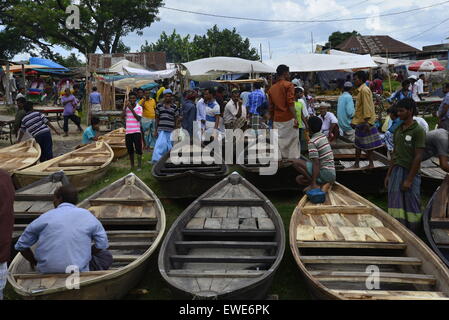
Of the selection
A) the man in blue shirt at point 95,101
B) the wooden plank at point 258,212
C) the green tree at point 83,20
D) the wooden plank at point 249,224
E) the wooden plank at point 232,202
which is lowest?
the wooden plank at point 249,224

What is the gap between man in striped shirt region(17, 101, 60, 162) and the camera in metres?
8.30

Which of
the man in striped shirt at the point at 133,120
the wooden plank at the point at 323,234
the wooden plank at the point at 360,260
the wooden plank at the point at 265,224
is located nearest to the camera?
the wooden plank at the point at 360,260

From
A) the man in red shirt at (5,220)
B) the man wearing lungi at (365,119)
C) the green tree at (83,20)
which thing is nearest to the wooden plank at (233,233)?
the man in red shirt at (5,220)

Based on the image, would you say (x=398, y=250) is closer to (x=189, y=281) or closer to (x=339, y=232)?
(x=339, y=232)

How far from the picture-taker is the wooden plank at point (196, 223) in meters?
4.98

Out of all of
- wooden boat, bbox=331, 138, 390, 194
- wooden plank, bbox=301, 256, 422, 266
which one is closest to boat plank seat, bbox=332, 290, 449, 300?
wooden plank, bbox=301, 256, 422, 266

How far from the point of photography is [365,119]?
6762 mm

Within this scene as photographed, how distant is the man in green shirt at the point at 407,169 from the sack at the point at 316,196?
0.92 meters

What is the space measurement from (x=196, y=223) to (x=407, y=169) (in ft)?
9.16

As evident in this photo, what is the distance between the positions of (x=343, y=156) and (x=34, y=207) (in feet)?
19.7

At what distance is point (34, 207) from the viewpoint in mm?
5582

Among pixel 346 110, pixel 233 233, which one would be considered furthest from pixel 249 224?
pixel 346 110

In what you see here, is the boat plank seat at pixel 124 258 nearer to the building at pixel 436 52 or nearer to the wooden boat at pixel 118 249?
the wooden boat at pixel 118 249

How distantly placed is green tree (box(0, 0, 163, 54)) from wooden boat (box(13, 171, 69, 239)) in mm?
21461
